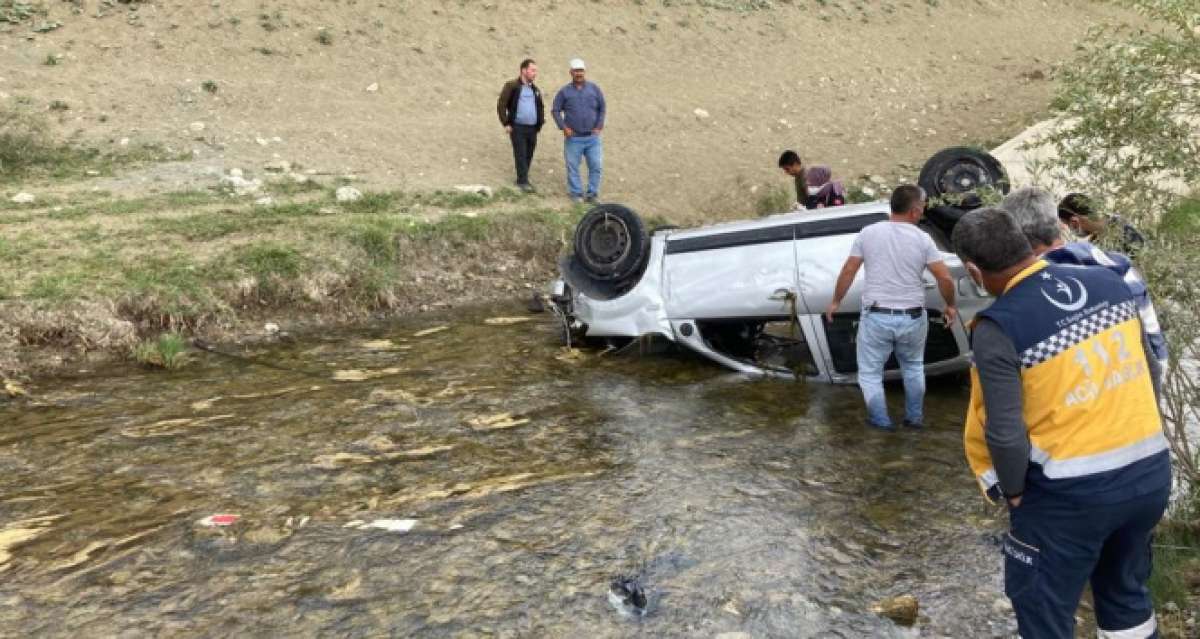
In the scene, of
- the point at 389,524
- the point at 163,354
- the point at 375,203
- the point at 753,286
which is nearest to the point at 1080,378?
the point at 389,524

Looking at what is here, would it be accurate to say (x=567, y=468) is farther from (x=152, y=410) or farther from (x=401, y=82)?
(x=401, y=82)

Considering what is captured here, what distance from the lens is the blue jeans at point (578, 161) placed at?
13.1 meters

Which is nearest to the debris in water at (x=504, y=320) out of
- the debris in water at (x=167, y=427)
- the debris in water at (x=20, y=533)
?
the debris in water at (x=167, y=427)

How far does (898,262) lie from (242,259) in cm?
637

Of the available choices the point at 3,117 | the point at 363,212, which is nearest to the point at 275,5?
the point at 3,117

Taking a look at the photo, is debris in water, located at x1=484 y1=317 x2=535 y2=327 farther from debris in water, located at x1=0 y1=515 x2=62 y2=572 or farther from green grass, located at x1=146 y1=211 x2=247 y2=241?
debris in water, located at x1=0 y1=515 x2=62 y2=572

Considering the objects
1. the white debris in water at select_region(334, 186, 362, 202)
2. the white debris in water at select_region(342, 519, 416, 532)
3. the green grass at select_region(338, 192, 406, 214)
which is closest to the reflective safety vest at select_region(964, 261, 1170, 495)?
the white debris in water at select_region(342, 519, 416, 532)

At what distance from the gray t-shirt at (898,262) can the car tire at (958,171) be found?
68.3 inches

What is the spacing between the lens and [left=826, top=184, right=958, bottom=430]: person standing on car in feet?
20.1

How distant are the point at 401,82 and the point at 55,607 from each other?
13.7 meters

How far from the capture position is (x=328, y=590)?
4.24 metres

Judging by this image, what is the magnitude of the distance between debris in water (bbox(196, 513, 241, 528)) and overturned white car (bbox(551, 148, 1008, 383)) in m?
3.66

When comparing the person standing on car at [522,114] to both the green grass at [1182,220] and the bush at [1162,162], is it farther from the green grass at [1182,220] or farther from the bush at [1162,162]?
the green grass at [1182,220]

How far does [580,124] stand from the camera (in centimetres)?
1298
